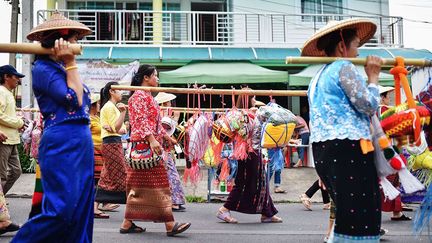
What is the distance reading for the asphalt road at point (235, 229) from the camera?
6.20 metres

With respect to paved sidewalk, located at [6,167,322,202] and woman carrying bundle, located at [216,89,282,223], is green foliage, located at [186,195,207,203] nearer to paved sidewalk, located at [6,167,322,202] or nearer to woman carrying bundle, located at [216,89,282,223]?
paved sidewalk, located at [6,167,322,202]

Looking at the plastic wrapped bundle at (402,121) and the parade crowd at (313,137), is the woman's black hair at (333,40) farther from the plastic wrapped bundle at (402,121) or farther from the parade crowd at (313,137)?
the plastic wrapped bundle at (402,121)

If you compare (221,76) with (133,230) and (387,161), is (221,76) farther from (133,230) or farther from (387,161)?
(387,161)

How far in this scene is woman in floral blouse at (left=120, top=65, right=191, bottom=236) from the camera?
609cm

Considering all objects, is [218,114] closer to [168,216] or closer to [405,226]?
[168,216]

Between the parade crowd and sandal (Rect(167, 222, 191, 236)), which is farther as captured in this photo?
sandal (Rect(167, 222, 191, 236))

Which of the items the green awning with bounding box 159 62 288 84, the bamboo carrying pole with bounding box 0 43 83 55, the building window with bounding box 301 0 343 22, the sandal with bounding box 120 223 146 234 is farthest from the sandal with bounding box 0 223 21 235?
the building window with bounding box 301 0 343 22

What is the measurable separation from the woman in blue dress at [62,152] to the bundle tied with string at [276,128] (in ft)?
10.4

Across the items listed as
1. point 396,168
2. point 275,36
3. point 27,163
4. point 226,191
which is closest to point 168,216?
point 396,168

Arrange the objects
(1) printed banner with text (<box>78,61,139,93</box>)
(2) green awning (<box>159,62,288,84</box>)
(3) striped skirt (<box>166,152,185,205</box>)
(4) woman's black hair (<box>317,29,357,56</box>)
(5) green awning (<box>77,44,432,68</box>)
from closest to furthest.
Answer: (4) woman's black hair (<box>317,29,357,56</box>), (3) striped skirt (<box>166,152,185,205</box>), (2) green awning (<box>159,62,288,84</box>), (1) printed banner with text (<box>78,61,139,93</box>), (5) green awning (<box>77,44,432,68</box>)

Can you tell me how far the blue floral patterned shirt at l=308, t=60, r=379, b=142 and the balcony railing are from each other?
510 inches

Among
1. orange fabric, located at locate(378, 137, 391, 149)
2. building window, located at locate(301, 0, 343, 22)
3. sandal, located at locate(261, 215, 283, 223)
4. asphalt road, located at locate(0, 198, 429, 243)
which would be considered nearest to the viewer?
orange fabric, located at locate(378, 137, 391, 149)

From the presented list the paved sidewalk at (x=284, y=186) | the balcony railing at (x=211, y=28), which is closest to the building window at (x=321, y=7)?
the balcony railing at (x=211, y=28)

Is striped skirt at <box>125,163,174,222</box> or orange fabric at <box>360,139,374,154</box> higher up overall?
orange fabric at <box>360,139,374,154</box>
